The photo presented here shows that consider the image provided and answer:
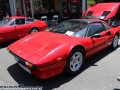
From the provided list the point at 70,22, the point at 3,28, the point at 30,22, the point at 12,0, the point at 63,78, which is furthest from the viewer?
the point at 12,0

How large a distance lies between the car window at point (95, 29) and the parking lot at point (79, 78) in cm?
90

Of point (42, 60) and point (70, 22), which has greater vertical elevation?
point (70, 22)

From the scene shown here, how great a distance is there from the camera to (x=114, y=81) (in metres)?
3.21

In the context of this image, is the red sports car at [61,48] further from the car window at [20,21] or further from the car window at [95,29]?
the car window at [20,21]

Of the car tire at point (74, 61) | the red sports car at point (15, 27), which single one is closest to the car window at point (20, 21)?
the red sports car at point (15, 27)

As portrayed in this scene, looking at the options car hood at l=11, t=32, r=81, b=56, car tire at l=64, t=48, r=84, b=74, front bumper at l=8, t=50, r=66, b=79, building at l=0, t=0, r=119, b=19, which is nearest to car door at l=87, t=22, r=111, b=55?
car tire at l=64, t=48, r=84, b=74

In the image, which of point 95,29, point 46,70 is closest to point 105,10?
point 95,29

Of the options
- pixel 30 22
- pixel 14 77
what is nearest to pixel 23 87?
pixel 14 77

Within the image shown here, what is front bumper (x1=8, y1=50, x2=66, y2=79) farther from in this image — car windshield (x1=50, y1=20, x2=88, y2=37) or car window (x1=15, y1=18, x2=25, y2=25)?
car window (x1=15, y1=18, x2=25, y2=25)

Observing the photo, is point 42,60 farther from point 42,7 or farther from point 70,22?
point 42,7

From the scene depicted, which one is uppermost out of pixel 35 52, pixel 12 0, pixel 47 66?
pixel 12 0

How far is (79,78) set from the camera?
3373 mm

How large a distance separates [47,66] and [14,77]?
3.77ft

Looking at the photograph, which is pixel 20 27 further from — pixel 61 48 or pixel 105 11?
pixel 61 48
